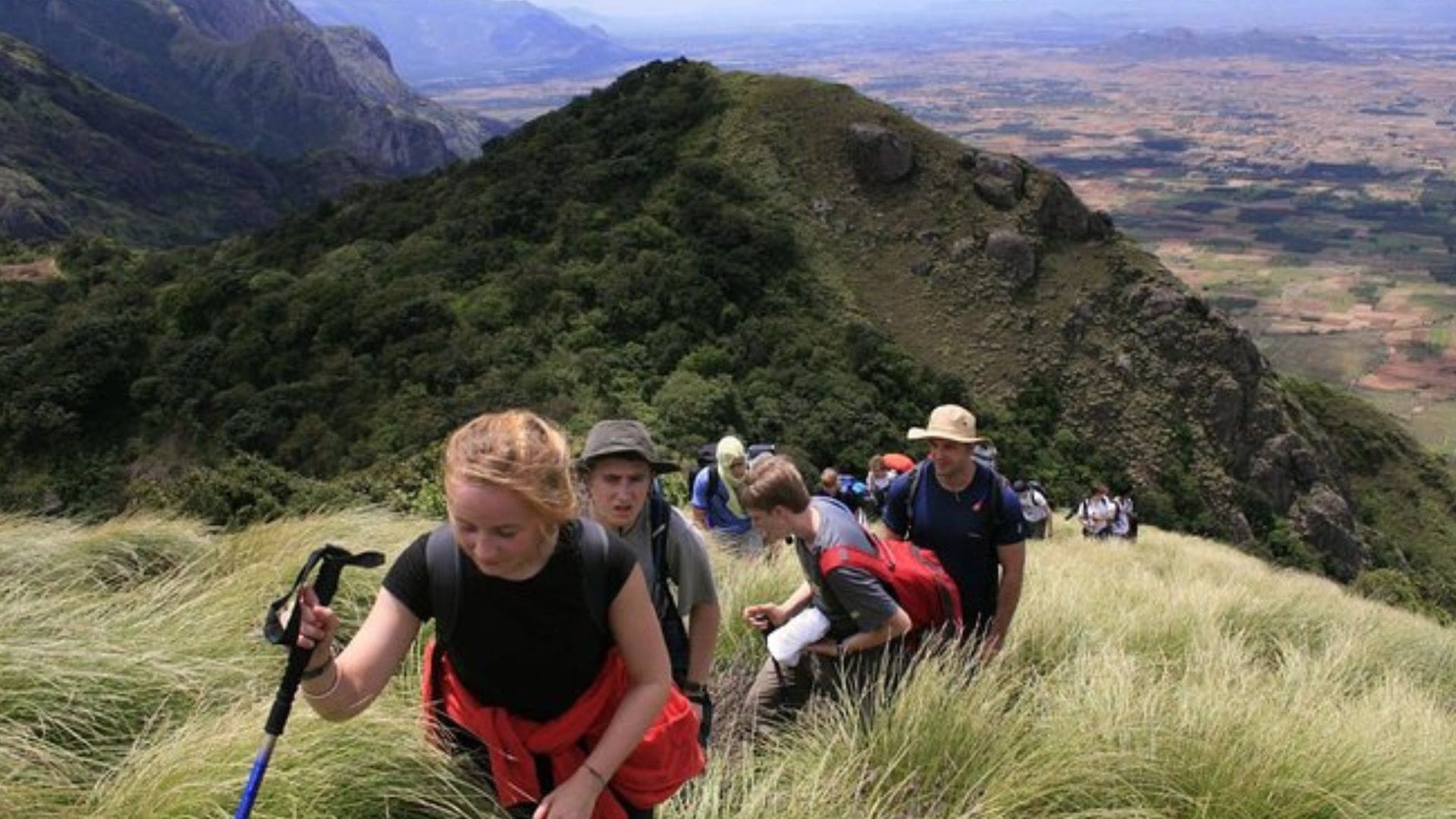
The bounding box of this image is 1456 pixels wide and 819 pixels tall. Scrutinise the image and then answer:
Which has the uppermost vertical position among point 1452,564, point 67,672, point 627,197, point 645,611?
point 645,611

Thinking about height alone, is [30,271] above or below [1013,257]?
below

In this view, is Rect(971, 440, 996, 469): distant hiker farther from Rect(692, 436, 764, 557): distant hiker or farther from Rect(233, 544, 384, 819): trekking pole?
Rect(233, 544, 384, 819): trekking pole

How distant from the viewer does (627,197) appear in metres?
40.2

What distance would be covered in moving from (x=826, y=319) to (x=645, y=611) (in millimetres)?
32351

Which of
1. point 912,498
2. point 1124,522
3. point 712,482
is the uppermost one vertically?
point 912,498

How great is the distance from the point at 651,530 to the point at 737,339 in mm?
28453

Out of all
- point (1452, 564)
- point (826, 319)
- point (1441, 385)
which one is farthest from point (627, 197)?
point (1441, 385)

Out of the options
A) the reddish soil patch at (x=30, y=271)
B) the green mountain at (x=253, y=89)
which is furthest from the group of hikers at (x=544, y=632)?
the green mountain at (x=253, y=89)

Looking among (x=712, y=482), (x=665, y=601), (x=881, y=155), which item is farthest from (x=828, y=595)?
(x=881, y=155)

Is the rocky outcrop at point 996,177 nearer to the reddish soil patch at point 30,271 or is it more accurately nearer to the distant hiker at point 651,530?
the distant hiker at point 651,530

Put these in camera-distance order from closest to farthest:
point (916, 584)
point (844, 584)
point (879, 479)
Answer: point (844, 584) → point (916, 584) → point (879, 479)

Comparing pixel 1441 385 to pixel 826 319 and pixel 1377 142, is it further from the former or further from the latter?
pixel 1377 142

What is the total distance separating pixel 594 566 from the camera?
6.98 ft

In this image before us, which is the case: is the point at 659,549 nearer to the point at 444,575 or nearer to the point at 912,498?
the point at 444,575
